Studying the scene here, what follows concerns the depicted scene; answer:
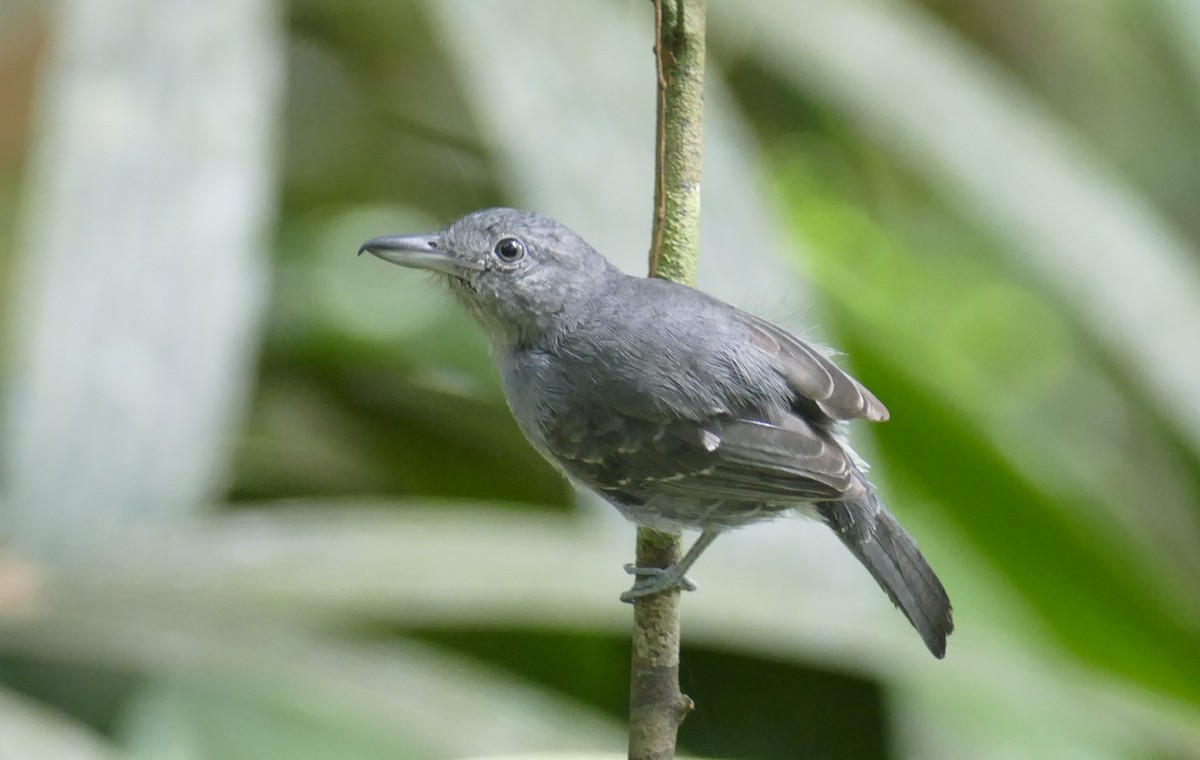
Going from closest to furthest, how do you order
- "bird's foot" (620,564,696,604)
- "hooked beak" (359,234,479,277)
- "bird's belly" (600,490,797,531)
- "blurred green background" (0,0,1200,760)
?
"bird's foot" (620,564,696,604)
"hooked beak" (359,234,479,277)
"bird's belly" (600,490,797,531)
"blurred green background" (0,0,1200,760)

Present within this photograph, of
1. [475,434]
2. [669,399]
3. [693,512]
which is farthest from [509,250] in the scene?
[475,434]

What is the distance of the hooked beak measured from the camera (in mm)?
1931

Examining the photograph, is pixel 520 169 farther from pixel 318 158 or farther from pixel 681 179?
pixel 318 158

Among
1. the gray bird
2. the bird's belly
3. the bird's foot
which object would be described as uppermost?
the gray bird

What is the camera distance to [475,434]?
3471 millimetres

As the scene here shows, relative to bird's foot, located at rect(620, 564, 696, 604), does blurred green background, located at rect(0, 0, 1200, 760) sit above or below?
above

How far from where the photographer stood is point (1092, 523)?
295 cm

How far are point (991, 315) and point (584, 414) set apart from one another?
3542mm

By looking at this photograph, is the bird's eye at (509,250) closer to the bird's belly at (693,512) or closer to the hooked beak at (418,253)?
the hooked beak at (418,253)

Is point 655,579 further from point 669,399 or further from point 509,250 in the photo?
point 509,250

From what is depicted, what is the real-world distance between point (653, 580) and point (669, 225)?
51 cm

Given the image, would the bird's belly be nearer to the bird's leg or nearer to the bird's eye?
the bird's leg

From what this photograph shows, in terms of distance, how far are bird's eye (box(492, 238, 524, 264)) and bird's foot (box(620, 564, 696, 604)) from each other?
1.89 ft

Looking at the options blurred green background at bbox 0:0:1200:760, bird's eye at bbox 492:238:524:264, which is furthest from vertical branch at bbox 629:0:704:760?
blurred green background at bbox 0:0:1200:760
